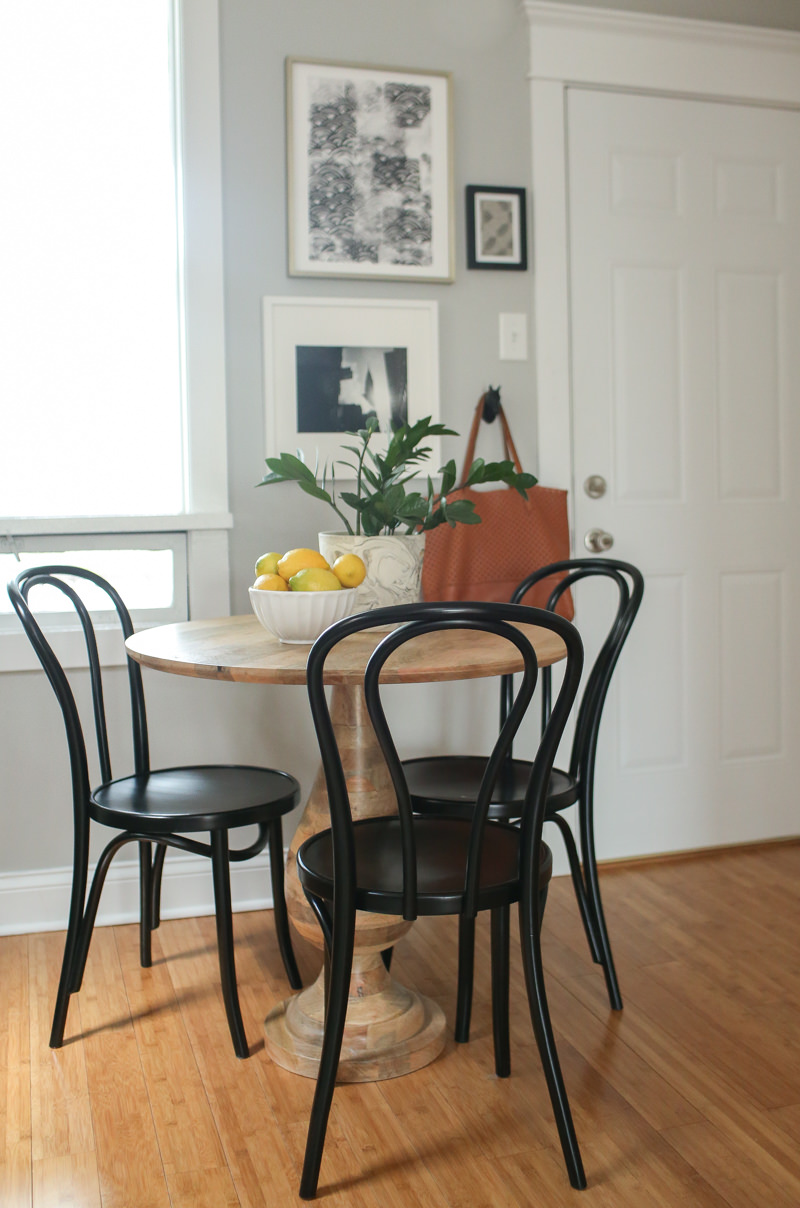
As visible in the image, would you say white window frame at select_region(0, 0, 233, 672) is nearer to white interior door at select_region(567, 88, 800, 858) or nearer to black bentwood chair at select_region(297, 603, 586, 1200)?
white interior door at select_region(567, 88, 800, 858)

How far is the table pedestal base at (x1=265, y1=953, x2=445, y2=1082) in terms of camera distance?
73.3 inches

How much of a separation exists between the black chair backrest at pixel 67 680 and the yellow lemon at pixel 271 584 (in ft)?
1.38

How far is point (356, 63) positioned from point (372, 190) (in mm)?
321

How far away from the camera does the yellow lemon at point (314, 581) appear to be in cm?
187

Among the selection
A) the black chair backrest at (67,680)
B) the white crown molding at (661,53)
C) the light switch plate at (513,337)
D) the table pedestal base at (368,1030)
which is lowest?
the table pedestal base at (368,1030)

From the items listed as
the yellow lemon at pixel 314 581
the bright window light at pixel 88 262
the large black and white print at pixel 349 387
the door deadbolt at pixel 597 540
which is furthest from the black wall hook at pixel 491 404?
the yellow lemon at pixel 314 581

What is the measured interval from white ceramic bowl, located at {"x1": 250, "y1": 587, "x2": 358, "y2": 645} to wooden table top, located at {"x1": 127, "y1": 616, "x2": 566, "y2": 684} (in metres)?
0.03

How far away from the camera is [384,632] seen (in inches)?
81.0

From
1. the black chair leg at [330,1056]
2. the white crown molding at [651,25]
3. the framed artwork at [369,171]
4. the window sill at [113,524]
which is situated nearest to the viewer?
the black chair leg at [330,1056]

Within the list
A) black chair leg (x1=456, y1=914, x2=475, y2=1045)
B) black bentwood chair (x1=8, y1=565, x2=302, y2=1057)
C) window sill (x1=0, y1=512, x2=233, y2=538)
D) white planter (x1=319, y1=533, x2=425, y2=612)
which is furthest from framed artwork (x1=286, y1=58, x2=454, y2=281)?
black chair leg (x1=456, y1=914, x2=475, y2=1045)

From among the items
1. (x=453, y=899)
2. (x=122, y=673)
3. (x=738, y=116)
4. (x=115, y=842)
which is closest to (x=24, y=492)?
(x=122, y=673)

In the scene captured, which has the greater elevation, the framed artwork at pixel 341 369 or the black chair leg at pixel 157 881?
the framed artwork at pixel 341 369

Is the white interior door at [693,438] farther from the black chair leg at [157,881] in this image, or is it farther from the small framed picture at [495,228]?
the black chair leg at [157,881]

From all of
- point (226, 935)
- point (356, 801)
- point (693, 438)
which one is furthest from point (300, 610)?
point (693, 438)
